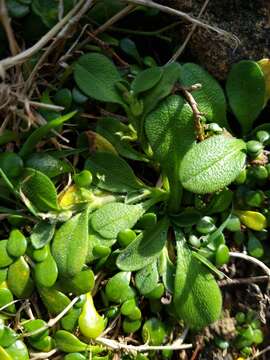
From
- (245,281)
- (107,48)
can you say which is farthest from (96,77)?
(245,281)

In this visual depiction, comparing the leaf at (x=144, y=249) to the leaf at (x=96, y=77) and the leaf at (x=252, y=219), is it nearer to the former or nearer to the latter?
the leaf at (x=252, y=219)

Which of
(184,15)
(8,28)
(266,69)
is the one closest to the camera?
(8,28)

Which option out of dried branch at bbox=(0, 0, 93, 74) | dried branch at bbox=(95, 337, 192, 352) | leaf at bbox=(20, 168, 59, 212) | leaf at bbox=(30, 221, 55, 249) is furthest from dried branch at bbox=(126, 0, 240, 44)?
dried branch at bbox=(95, 337, 192, 352)

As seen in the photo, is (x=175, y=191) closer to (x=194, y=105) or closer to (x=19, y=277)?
(x=194, y=105)

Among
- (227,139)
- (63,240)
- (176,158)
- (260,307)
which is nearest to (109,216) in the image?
(63,240)

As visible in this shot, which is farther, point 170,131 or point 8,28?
point 170,131
